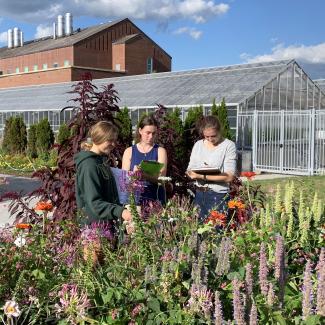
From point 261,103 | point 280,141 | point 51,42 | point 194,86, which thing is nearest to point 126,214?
point 280,141

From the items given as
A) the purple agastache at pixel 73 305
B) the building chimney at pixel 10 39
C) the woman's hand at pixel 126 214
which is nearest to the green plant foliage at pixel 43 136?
the woman's hand at pixel 126 214

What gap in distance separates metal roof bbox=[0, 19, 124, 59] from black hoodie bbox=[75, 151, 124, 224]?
42.1 metres

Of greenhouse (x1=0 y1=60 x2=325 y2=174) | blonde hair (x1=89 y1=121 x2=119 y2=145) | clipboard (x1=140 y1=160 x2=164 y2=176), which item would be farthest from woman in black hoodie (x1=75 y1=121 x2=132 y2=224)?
greenhouse (x1=0 y1=60 x2=325 y2=174)

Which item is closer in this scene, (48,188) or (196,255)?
(196,255)

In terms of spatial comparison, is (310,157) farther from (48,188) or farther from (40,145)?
(48,188)

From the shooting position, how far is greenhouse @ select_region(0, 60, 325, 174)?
16.3 metres

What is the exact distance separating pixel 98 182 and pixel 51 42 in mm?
48610

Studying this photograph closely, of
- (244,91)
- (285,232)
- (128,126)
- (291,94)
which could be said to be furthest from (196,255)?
(291,94)

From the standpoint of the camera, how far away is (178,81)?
21.3m

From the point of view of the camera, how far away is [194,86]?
Answer: 19844mm

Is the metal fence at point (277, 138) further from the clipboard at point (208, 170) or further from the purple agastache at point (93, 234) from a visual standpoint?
the purple agastache at point (93, 234)

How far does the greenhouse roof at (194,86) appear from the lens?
697 inches

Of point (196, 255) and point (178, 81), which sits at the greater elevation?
point (178, 81)

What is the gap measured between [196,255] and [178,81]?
19.2 metres
